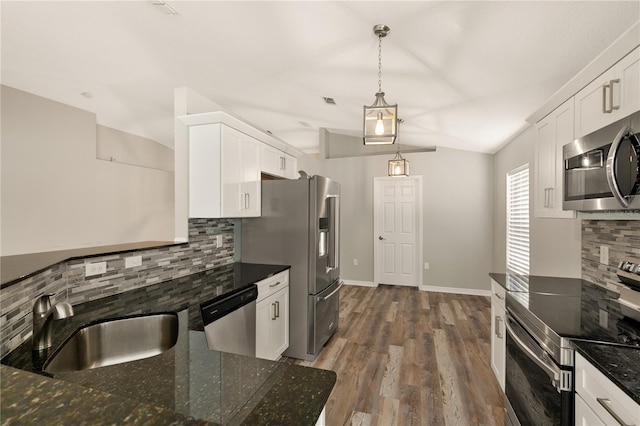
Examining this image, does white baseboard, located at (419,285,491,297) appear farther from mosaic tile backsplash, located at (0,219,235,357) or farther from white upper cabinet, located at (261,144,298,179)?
mosaic tile backsplash, located at (0,219,235,357)

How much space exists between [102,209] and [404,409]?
→ 451 centimetres

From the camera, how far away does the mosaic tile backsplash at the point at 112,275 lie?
1.07 meters

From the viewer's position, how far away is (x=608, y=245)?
1.97 meters

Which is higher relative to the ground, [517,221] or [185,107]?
[185,107]

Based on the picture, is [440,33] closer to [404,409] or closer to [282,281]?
[282,281]

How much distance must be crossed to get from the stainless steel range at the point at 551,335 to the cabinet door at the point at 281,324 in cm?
179

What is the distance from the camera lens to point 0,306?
978mm

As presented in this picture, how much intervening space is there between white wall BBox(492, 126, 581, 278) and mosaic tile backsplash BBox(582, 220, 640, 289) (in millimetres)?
142

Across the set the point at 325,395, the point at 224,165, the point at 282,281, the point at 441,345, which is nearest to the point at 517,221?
the point at 441,345

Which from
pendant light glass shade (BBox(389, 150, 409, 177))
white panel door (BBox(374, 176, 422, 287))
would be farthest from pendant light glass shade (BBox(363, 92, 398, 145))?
white panel door (BBox(374, 176, 422, 287))

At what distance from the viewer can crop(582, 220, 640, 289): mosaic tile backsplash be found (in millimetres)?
1752

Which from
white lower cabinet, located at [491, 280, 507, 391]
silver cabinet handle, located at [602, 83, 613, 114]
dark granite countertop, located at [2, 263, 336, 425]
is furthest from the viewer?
white lower cabinet, located at [491, 280, 507, 391]

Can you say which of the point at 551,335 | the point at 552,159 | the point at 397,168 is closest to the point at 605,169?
the point at 552,159

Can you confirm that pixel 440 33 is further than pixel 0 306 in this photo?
Yes
